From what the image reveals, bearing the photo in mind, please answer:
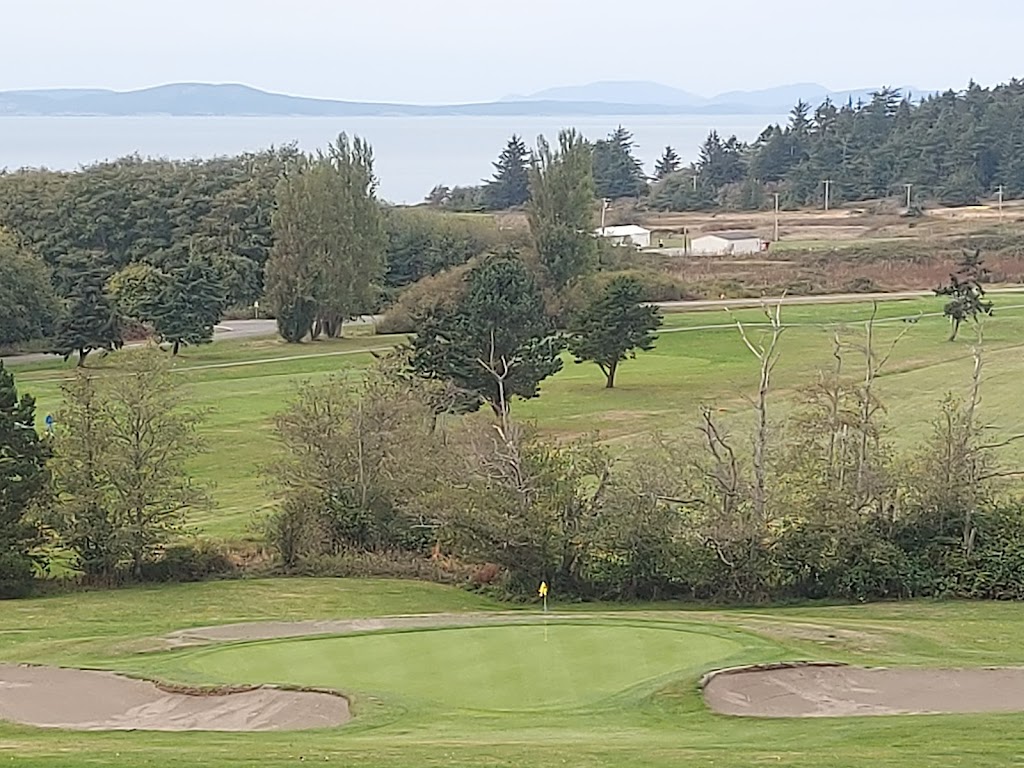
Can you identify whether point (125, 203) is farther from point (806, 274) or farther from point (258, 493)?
point (258, 493)

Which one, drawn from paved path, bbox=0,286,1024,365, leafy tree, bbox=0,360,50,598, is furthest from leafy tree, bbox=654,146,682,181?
leafy tree, bbox=0,360,50,598

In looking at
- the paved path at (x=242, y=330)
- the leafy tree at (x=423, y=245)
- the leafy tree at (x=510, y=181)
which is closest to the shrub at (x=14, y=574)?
the paved path at (x=242, y=330)

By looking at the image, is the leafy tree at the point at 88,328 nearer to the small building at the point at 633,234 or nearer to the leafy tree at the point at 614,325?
the leafy tree at the point at 614,325

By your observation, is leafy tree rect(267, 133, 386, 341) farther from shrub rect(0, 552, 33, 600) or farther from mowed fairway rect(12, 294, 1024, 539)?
shrub rect(0, 552, 33, 600)

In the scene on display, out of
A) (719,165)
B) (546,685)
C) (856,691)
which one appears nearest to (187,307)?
(546,685)

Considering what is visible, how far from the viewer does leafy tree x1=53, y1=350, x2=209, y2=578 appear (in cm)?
2802

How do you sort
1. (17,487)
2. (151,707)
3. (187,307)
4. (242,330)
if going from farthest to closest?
1. (242,330)
2. (187,307)
3. (17,487)
4. (151,707)

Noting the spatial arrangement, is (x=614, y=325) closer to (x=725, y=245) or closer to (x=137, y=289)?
(x=137, y=289)

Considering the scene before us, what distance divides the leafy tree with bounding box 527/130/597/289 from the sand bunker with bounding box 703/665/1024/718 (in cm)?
6384

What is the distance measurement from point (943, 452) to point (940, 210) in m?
113

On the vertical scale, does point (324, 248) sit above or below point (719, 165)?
below

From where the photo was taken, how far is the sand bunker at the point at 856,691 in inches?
586

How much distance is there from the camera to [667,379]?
5862 cm

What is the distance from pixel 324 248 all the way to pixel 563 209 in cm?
1492
